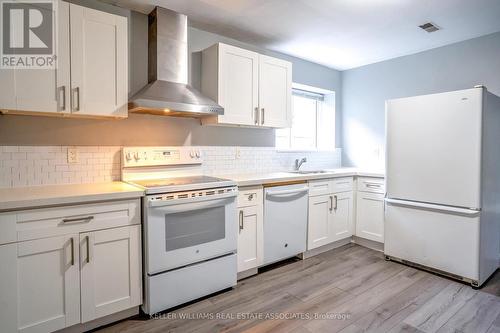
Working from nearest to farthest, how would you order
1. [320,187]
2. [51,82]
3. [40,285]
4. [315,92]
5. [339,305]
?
[40,285] < [51,82] < [339,305] < [320,187] < [315,92]

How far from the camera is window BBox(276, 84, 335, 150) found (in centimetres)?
407

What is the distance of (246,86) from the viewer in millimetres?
2854

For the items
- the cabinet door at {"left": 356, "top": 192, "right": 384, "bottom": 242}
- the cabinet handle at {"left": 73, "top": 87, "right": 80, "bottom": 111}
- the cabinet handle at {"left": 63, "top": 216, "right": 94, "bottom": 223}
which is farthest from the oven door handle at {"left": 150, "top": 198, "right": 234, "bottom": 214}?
the cabinet door at {"left": 356, "top": 192, "right": 384, "bottom": 242}

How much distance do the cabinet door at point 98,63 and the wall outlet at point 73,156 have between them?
391 millimetres

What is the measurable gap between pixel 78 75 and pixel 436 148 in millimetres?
3061

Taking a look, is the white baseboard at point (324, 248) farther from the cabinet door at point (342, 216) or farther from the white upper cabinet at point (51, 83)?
the white upper cabinet at point (51, 83)

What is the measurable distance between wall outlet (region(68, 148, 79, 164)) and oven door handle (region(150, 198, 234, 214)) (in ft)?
2.74

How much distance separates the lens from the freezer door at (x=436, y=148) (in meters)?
2.45

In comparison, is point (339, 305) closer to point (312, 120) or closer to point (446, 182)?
point (446, 182)

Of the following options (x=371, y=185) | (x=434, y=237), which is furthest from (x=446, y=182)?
(x=371, y=185)

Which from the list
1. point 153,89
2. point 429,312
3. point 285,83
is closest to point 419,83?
point 285,83

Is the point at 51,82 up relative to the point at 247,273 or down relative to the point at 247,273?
up

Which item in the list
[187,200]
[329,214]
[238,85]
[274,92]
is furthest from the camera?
[329,214]

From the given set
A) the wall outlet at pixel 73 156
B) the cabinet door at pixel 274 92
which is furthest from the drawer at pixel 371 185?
the wall outlet at pixel 73 156
